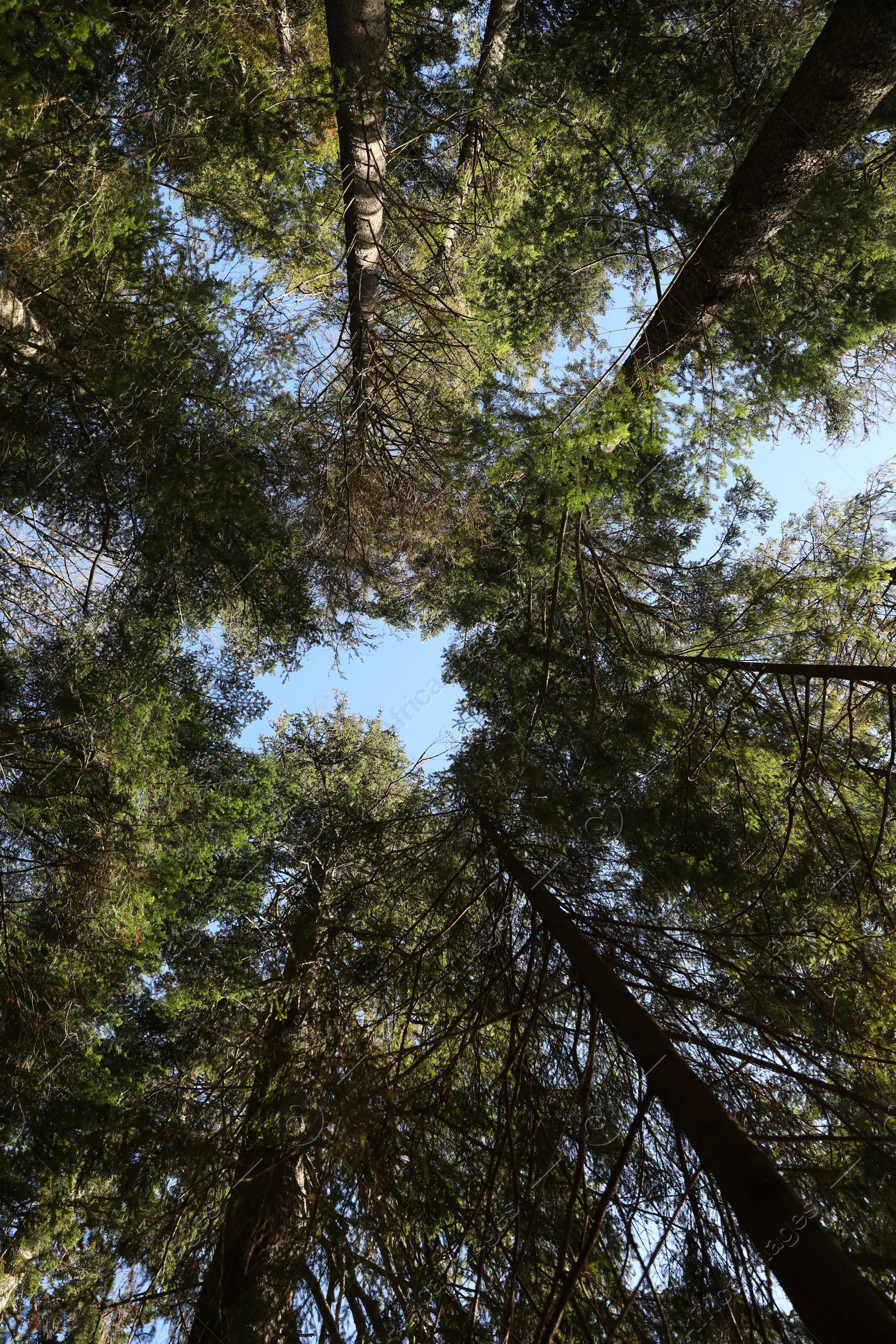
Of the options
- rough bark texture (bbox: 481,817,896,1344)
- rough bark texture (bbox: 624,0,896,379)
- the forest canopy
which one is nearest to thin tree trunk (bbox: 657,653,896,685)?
the forest canopy

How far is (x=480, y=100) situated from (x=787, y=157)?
8.41 ft

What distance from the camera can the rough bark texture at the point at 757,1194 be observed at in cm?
176

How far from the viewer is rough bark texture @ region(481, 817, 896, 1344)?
1761 millimetres

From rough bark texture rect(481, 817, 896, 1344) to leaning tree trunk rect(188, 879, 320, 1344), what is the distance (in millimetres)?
1554

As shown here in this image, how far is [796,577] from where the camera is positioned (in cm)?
581

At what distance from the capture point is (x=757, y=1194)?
211 centimetres

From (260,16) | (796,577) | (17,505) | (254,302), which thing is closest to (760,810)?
(796,577)

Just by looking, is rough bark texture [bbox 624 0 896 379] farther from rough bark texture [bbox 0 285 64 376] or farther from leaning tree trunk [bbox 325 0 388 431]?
rough bark texture [bbox 0 285 64 376]

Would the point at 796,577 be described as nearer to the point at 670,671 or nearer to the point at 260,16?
the point at 670,671

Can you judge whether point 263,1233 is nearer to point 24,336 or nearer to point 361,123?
point 24,336

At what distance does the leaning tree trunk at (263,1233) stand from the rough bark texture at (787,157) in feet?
16.1

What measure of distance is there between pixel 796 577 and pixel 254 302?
5268 millimetres

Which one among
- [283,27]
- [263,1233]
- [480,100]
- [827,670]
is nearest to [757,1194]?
[827,670]

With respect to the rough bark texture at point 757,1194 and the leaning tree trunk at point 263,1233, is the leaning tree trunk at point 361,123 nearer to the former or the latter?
the rough bark texture at point 757,1194
